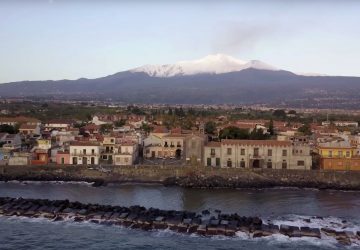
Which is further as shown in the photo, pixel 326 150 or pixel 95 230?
pixel 326 150

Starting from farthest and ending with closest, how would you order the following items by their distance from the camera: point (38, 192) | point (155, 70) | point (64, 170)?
point (155, 70), point (64, 170), point (38, 192)

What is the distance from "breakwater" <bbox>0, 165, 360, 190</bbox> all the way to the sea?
2.46 feet

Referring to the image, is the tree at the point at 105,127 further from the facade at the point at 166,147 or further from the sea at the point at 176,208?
the sea at the point at 176,208

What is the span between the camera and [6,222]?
49.8ft

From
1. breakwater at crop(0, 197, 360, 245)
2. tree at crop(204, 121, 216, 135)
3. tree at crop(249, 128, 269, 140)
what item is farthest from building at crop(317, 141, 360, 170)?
breakwater at crop(0, 197, 360, 245)

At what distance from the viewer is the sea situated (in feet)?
43.7

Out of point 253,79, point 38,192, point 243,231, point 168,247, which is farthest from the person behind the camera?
point 253,79

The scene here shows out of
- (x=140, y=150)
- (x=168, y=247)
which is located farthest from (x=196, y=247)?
(x=140, y=150)

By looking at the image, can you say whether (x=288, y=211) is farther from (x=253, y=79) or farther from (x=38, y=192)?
(x=253, y=79)

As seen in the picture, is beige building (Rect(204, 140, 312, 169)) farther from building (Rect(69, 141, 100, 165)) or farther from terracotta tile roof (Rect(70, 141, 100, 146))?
terracotta tile roof (Rect(70, 141, 100, 146))

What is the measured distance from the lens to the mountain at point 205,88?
335 ft

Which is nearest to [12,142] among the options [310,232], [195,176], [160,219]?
[195,176]

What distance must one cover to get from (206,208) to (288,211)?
2.63 m

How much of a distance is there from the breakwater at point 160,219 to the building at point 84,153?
668 cm
